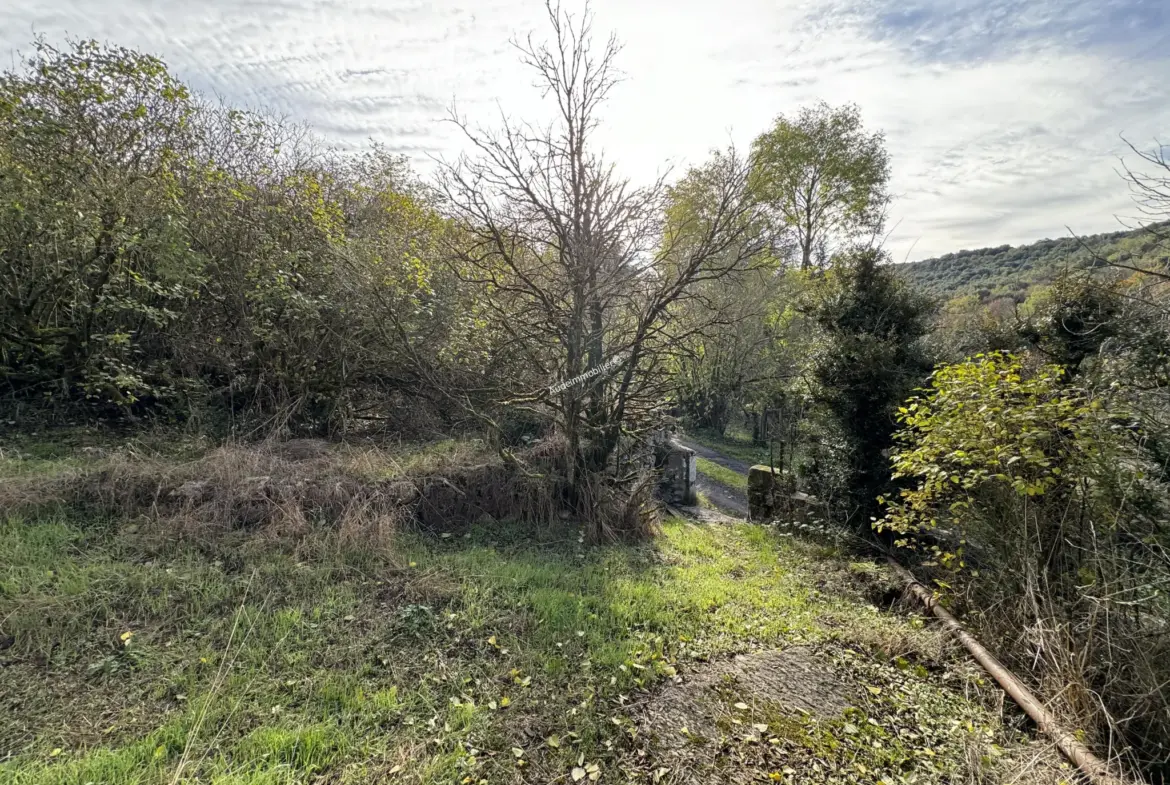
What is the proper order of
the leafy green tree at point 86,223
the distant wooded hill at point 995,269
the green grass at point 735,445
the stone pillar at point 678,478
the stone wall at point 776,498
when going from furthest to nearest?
the green grass at point 735,445 → the stone pillar at point 678,478 → the stone wall at point 776,498 → the distant wooded hill at point 995,269 → the leafy green tree at point 86,223

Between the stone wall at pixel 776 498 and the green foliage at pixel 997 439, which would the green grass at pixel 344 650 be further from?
the stone wall at pixel 776 498

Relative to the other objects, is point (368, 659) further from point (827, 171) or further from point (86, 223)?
point (827, 171)

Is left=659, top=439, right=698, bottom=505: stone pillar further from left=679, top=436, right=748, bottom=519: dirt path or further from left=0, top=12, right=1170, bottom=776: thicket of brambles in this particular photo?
left=0, top=12, right=1170, bottom=776: thicket of brambles

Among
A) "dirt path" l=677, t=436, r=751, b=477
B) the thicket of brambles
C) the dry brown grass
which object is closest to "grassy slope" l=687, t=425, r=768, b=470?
"dirt path" l=677, t=436, r=751, b=477

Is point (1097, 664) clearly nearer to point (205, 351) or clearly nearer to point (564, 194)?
point (564, 194)

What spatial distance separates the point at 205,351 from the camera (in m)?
7.17

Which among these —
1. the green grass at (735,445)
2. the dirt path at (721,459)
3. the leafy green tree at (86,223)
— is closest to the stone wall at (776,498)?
the dirt path at (721,459)

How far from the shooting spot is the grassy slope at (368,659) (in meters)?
2.42

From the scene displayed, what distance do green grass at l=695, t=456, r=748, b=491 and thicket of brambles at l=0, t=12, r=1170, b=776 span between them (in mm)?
4313

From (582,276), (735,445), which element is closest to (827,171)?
(735,445)

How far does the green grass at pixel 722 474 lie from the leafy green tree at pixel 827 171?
11.1 metres

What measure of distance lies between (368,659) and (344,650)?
19 centimetres

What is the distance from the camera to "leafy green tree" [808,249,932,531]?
271 inches

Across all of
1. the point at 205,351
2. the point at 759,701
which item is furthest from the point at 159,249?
the point at 759,701
